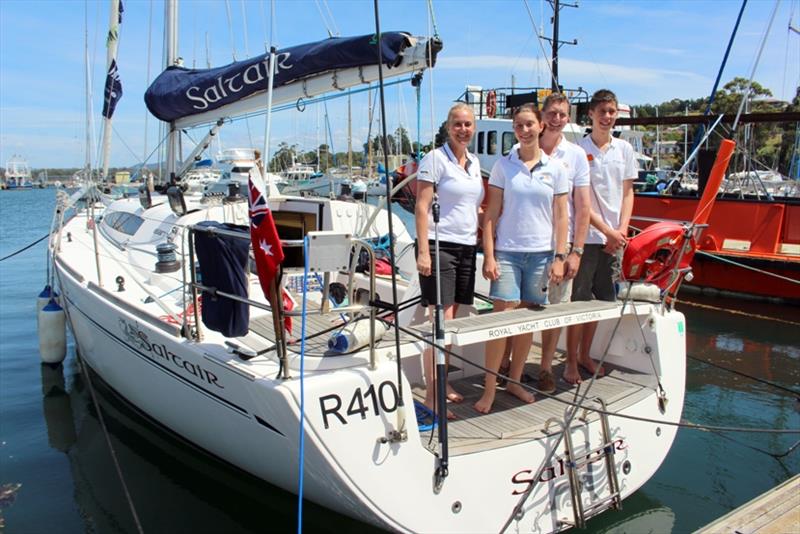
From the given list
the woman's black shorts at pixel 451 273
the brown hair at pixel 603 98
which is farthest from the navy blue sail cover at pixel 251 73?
the woman's black shorts at pixel 451 273

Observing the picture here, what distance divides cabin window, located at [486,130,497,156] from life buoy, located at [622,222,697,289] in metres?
13.9

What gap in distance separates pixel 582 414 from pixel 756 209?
1097 centimetres

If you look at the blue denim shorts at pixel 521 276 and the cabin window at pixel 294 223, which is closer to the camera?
the blue denim shorts at pixel 521 276

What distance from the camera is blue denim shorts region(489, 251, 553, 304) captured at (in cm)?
378

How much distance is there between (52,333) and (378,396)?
5963mm

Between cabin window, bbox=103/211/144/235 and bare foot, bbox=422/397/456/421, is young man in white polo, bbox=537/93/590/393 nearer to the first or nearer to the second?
bare foot, bbox=422/397/456/421

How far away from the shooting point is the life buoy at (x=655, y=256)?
14.3 ft

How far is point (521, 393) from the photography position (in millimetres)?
4094

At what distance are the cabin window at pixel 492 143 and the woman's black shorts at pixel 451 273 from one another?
48.5ft

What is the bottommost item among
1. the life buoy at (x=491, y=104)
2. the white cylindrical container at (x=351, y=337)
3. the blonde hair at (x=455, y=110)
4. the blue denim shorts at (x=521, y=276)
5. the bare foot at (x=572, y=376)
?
the bare foot at (x=572, y=376)

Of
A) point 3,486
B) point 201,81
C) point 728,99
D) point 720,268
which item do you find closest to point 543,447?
point 3,486

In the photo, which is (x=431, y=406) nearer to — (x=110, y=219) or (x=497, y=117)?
(x=110, y=219)

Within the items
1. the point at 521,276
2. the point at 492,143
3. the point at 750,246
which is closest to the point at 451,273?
the point at 521,276

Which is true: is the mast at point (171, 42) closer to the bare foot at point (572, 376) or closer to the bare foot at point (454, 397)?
the bare foot at point (454, 397)
